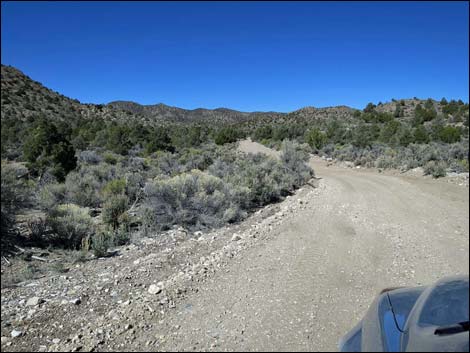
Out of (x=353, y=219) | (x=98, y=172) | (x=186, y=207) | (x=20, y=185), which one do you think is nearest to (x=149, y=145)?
(x=98, y=172)

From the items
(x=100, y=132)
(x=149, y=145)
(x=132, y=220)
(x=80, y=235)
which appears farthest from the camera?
(x=100, y=132)

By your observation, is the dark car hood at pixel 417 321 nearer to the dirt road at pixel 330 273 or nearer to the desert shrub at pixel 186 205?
the dirt road at pixel 330 273

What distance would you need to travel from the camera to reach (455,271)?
2371 millimetres

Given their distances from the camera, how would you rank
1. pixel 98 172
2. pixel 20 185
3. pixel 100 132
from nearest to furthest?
1. pixel 20 185
2. pixel 98 172
3. pixel 100 132

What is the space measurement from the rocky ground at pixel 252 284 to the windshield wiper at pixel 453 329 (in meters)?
0.48

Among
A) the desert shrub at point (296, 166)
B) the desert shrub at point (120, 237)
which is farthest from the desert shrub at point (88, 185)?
the desert shrub at point (296, 166)

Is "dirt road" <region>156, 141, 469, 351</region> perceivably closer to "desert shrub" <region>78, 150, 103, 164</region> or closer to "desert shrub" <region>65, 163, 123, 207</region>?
"desert shrub" <region>65, 163, 123, 207</region>

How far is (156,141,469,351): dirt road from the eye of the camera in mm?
2766

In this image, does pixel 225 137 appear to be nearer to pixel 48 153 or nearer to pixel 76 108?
pixel 76 108

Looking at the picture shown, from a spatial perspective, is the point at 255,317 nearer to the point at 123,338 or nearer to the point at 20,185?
the point at 123,338

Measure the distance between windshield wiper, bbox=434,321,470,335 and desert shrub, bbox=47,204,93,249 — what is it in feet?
20.6

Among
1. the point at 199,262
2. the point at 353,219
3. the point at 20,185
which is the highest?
the point at 20,185

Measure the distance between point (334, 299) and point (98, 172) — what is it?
11.2 m

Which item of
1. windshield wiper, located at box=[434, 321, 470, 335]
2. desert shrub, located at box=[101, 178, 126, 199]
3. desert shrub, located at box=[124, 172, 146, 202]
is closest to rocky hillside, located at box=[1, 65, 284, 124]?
desert shrub, located at box=[101, 178, 126, 199]
